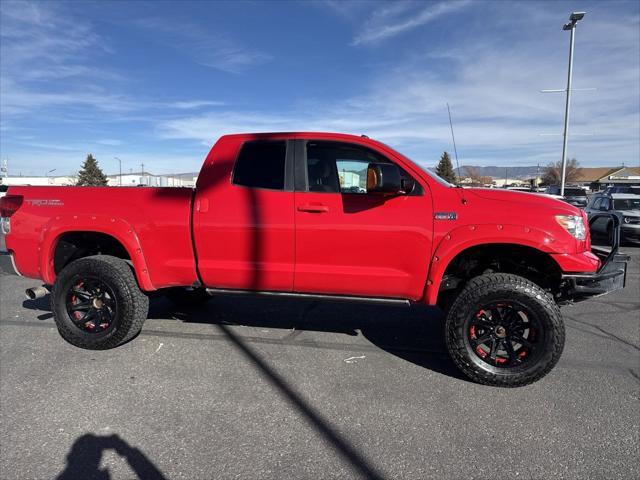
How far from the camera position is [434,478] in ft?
8.26

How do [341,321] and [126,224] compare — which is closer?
[126,224]

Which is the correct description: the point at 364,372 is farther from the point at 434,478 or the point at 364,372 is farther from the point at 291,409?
the point at 434,478

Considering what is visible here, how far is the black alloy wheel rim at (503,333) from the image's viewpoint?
3.65m

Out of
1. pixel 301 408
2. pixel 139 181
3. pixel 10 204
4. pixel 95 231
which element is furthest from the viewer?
pixel 139 181

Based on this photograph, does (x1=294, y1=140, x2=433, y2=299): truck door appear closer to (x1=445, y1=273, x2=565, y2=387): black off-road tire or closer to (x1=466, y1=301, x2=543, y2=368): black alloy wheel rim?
(x1=445, y1=273, x2=565, y2=387): black off-road tire

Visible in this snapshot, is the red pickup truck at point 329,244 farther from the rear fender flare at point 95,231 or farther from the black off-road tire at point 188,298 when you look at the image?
the black off-road tire at point 188,298

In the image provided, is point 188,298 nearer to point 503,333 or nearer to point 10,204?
point 10,204

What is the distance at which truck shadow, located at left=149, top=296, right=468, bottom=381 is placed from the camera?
4.45 m

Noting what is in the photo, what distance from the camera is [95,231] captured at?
14.1ft

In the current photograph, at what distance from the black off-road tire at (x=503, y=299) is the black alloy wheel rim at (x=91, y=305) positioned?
3.12m

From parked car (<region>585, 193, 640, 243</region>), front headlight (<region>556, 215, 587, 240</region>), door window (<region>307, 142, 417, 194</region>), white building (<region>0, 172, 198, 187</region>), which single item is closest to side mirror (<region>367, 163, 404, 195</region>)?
door window (<region>307, 142, 417, 194</region>)

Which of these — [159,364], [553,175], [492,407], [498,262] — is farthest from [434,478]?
[553,175]

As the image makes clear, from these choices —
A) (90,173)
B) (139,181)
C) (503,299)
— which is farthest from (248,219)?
(90,173)

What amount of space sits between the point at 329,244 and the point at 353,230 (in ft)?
0.79
